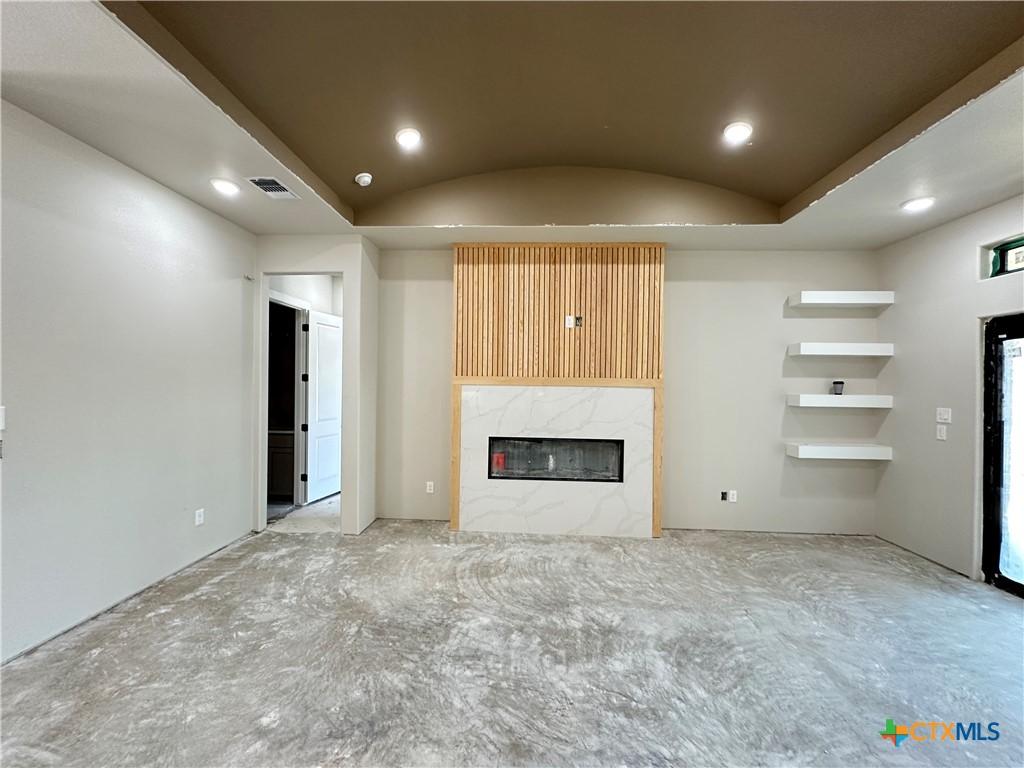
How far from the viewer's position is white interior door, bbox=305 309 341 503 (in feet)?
17.1

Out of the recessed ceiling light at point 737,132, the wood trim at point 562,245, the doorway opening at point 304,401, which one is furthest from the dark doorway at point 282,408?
the recessed ceiling light at point 737,132

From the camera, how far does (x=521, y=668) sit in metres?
2.29

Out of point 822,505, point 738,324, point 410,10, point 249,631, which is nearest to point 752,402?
point 738,324

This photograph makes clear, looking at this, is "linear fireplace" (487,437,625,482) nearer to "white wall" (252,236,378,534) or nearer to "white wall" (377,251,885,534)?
"white wall" (377,251,885,534)

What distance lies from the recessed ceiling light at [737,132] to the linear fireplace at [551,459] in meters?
2.68

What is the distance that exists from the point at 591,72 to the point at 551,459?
3.21 m

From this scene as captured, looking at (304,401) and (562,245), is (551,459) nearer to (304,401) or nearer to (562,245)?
(562,245)

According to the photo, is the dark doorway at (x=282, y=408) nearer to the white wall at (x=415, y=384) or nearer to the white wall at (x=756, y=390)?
the white wall at (x=415, y=384)

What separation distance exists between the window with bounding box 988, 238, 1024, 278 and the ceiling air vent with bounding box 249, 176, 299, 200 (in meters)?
5.25

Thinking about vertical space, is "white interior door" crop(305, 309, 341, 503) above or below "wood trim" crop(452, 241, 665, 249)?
below

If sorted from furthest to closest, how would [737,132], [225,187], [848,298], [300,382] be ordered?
[300,382] < [848,298] < [225,187] < [737,132]

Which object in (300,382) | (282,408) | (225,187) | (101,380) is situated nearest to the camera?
(101,380)

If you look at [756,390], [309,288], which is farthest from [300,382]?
[756,390]

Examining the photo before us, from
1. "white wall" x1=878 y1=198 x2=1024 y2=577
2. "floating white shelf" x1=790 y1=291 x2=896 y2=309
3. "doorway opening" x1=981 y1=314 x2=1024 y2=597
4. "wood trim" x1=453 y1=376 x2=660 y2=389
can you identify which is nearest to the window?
"white wall" x1=878 y1=198 x2=1024 y2=577
